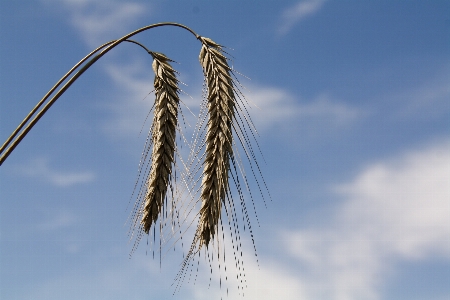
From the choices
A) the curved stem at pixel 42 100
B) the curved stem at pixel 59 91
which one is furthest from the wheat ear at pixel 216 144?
the curved stem at pixel 42 100

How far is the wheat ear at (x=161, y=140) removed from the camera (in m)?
4.15

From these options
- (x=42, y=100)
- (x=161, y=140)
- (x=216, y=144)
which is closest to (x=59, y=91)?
(x=42, y=100)

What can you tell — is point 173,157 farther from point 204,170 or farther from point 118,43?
point 118,43

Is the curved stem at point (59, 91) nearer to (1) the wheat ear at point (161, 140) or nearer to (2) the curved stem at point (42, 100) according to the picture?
(2) the curved stem at point (42, 100)

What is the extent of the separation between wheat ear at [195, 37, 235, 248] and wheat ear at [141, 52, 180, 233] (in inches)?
20.2

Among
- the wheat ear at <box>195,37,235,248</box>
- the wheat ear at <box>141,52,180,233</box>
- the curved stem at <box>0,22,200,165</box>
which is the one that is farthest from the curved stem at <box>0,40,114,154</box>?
the wheat ear at <box>195,37,235,248</box>

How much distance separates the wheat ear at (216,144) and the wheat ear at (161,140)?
1.68 ft

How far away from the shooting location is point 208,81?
13.1ft

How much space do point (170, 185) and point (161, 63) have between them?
1.16m

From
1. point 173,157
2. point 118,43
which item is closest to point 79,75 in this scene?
point 118,43

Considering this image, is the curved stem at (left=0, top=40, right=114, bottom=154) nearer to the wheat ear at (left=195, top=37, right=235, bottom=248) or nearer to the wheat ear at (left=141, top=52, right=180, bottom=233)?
the wheat ear at (left=141, top=52, right=180, bottom=233)

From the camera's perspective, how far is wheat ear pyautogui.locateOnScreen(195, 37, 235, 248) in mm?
3607

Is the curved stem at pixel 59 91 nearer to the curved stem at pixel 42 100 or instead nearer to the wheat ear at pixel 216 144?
the curved stem at pixel 42 100

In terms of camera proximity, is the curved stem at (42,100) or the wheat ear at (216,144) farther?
the curved stem at (42,100)
